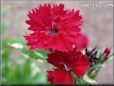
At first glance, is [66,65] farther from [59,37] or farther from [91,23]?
[91,23]

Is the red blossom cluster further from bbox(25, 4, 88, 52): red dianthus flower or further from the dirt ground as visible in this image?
the dirt ground

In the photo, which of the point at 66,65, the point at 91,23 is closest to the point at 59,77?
the point at 66,65

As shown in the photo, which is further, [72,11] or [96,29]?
[96,29]

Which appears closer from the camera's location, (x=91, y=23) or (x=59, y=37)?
(x=59, y=37)

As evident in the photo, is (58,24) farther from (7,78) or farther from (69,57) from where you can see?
(7,78)

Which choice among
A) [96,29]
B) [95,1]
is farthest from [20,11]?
[95,1]

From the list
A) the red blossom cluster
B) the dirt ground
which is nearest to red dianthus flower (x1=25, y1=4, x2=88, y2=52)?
the red blossom cluster

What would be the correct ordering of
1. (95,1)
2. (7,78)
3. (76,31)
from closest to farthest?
(76,31)
(95,1)
(7,78)
